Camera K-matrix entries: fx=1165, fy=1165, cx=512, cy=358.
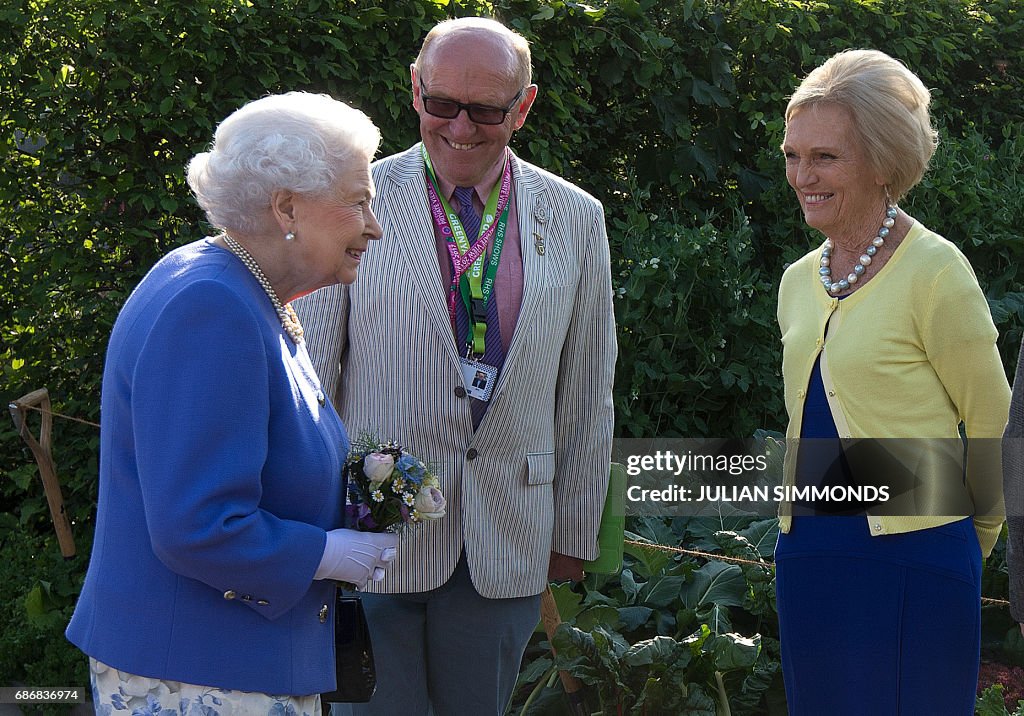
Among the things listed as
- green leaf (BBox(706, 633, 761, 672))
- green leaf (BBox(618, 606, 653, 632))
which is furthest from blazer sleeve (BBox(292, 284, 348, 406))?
green leaf (BBox(618, 606, 653, 632))

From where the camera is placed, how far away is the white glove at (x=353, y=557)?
7.11 feet

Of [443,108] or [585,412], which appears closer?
[443,108]

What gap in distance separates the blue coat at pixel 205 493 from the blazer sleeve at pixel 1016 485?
1371mm

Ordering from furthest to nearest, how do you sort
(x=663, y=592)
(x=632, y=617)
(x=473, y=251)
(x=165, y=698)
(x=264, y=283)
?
(x=663, y=592) < (x=632, y=617) < (x=473, y=251) < (x=264, y=283) < (x=165, y=698)

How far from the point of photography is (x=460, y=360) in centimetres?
280

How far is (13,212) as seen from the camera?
4.79 m

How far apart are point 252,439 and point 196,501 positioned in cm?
14

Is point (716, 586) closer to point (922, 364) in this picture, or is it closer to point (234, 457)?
point (922, 364)

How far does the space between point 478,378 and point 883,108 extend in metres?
1.15

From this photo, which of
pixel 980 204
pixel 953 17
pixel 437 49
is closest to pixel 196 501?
pixel 437 49

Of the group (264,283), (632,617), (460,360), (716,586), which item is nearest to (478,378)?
(460,360)

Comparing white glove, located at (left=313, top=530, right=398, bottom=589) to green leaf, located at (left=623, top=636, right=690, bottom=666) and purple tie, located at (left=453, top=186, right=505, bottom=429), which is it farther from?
green leaf, located at (left=623, top=636, right=690, bottom=666)

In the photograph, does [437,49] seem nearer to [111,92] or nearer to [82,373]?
[111,92]

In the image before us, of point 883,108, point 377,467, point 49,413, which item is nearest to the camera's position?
point 377,467
